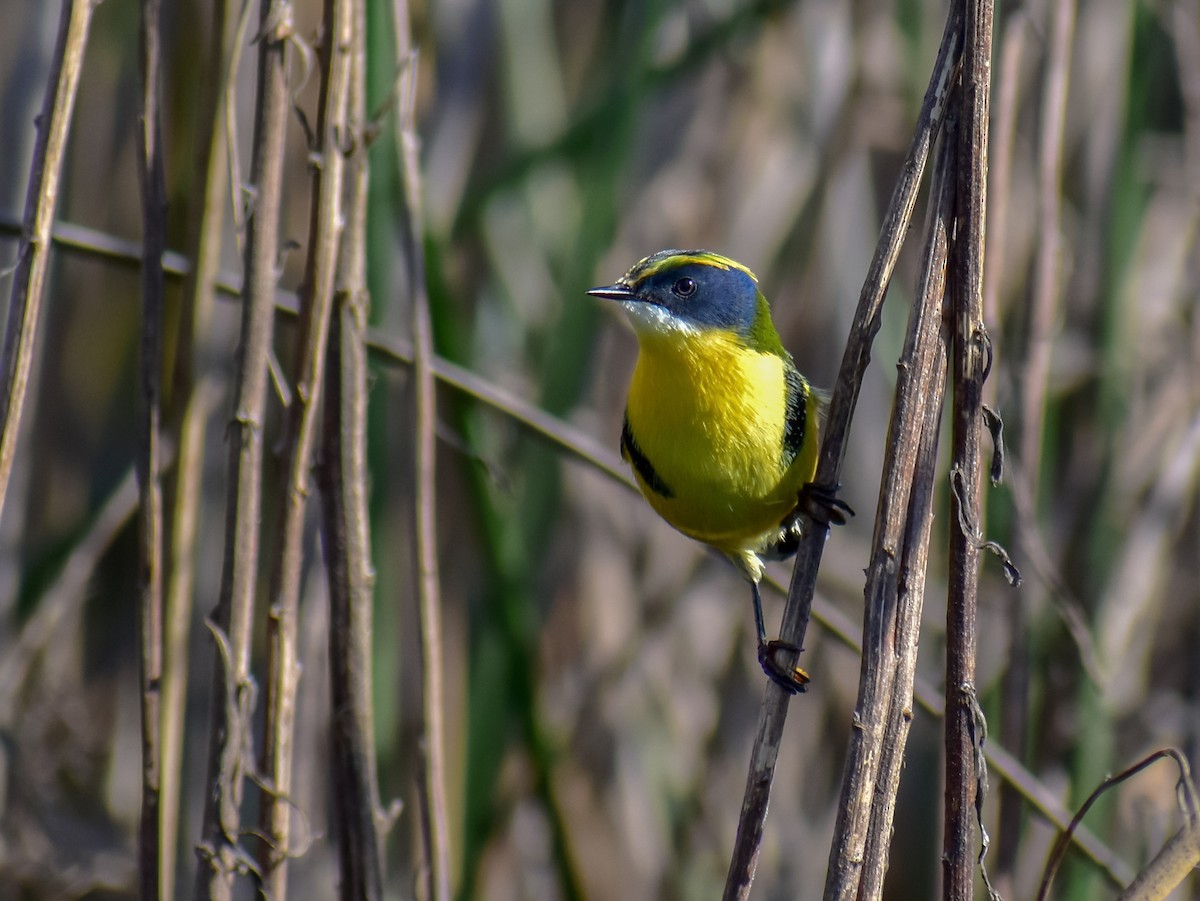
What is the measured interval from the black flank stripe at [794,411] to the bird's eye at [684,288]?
0.22m

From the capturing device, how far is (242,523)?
5.30 feet

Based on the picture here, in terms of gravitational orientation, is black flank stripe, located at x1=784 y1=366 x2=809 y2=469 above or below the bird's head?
below

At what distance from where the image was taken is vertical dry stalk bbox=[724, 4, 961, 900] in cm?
129

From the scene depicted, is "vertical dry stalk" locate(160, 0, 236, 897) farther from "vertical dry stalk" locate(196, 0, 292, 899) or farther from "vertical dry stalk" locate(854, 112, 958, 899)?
"vertical dry stalk" locate(854, 112, 958, 899)

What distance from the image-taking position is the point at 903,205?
1304 millimetres

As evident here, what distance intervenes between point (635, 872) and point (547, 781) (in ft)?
2.03

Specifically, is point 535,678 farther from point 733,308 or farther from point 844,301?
point 844,301

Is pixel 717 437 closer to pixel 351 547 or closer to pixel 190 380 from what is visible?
pixel 351 547

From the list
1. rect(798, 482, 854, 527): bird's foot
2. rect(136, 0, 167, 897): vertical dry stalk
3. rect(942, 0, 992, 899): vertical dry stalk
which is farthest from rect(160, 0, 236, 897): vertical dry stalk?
rect(942, 0, 992, 899): vertical dry stalk

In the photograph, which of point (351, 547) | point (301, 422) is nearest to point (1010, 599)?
point (351, 547)

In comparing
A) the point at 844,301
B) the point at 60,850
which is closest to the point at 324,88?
the point at 844,301

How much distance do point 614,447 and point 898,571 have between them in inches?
82.7

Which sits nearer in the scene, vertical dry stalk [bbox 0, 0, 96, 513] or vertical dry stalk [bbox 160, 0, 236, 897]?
vertical dry stalk [bbox 0, 0, 96, 513]

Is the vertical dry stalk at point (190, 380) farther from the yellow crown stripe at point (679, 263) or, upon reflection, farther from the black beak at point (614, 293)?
the yellow crown stripe at point (679, 263)
